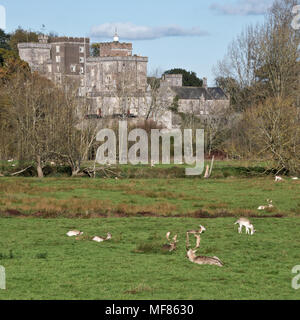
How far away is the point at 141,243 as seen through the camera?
22.5 metres

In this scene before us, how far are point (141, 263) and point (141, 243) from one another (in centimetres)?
346

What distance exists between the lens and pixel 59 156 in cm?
5506

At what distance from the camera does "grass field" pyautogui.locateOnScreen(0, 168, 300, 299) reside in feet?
52.6

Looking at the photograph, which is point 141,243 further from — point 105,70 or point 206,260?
point 105,70

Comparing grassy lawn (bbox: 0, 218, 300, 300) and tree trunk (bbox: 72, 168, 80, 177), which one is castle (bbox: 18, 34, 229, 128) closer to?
tree trunk (bbox: 72, 168, 80, 177)

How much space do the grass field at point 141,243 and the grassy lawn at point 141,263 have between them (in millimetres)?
30

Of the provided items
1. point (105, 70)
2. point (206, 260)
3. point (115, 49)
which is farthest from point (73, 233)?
point (115, 49)

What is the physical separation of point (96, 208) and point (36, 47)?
10783 centimetres

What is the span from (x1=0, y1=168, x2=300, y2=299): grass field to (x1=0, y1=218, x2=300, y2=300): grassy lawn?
0.10 feet

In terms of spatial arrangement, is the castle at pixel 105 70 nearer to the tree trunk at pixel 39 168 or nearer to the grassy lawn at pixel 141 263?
the tree trunk at pixel 39 168

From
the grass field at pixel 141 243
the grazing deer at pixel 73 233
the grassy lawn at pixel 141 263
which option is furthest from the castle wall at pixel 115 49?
the grazing deer at pixel 73 233

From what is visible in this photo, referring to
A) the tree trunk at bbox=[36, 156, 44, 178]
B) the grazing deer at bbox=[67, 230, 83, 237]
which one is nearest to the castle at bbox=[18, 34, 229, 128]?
the tree trunk at bbox=[36, 156, 44, 178]

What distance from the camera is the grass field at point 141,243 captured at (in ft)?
52.6
